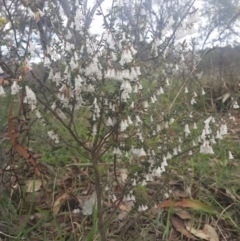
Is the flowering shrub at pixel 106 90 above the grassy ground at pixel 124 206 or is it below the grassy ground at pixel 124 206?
above

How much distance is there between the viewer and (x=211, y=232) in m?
2.11

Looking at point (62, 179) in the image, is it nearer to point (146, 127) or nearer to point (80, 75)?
point (146, 127)

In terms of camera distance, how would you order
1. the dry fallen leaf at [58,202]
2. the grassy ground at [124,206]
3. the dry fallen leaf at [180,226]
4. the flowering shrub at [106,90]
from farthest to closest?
the dry fallen leaf at [58,202] < the dry fallen leaf at [180,226] < the grassy ground at [124,206] < the flowering shrub at [106,90]

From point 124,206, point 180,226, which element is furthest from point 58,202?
point 180,226

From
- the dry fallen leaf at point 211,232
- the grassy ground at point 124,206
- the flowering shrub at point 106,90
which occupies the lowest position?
the dry fallen leaf at point 211,232

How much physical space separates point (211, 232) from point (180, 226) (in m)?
0.17

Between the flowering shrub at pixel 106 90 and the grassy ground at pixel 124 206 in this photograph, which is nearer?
the flowering shrub at pixel 106 90

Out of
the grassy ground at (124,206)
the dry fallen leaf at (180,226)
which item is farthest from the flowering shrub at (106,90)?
the dry fallen leaf at (180,226)

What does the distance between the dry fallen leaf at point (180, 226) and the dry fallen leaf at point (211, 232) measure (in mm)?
88

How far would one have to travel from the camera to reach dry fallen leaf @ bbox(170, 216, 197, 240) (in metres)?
2.09

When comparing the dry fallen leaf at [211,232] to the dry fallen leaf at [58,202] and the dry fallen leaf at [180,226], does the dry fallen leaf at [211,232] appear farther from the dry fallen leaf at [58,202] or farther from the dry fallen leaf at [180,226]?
the dry fallen leaf at [58,202]

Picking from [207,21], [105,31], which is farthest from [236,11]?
[105,31]

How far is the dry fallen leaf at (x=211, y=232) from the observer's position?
2.06m

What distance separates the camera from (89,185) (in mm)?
2541
